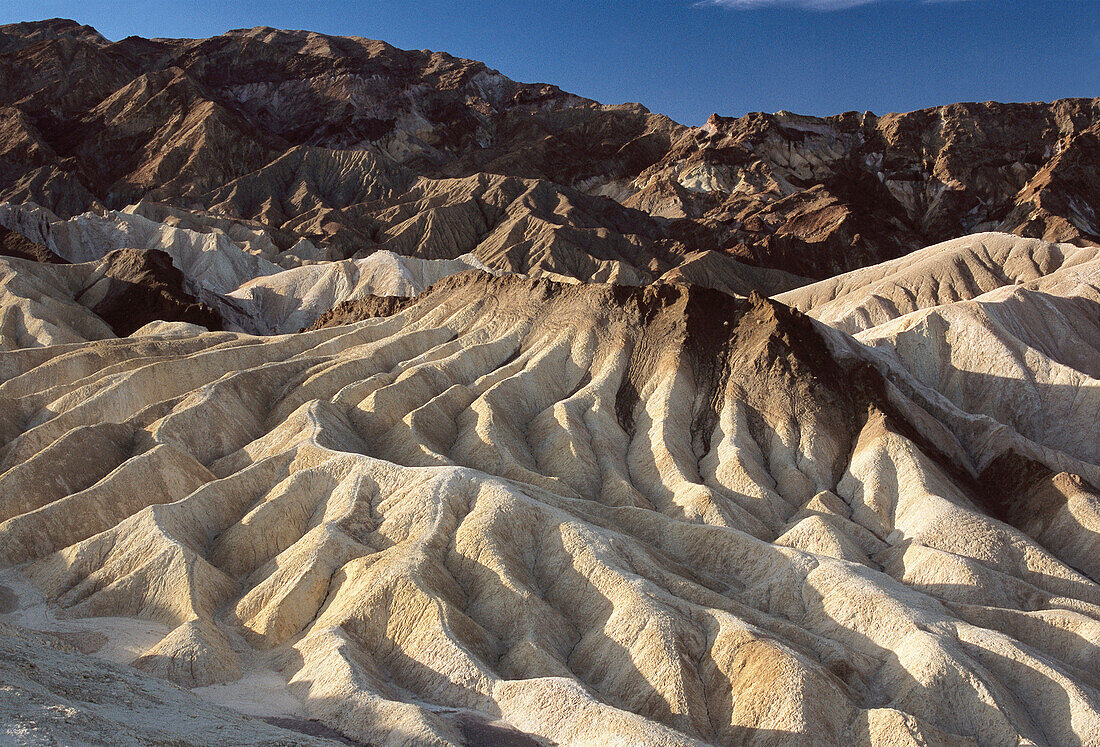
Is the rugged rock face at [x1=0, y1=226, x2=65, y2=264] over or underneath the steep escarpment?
over

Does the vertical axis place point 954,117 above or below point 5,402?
above

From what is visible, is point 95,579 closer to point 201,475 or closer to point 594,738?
point 201,475

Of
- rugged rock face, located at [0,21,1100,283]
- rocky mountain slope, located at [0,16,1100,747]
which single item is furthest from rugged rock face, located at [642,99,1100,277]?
rocky mountain slope, located at [0,16,1100,747]

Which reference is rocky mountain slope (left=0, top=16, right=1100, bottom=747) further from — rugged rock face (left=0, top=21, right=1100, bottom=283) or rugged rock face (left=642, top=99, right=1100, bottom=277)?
rugged rock face (left=642, top=99, right=1100, bottom=277)

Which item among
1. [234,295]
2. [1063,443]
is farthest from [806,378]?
[234,295]

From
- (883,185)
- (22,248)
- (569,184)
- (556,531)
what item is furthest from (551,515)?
(569,184)

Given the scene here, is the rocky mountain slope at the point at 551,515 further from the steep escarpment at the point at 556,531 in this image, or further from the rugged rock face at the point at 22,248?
the rugged rock face at the point at 22,248
